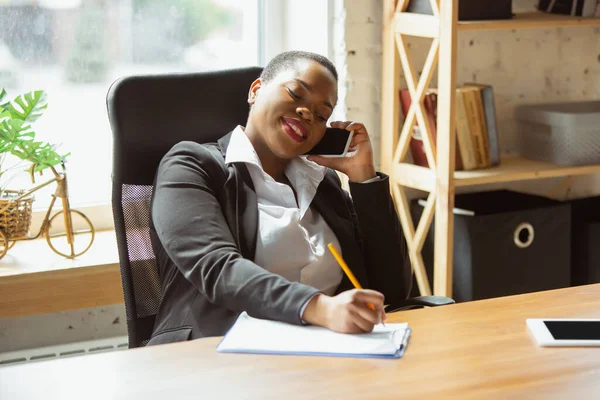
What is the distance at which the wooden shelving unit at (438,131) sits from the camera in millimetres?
2537

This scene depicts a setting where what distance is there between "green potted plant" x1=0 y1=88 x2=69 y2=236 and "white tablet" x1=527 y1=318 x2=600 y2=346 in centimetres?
148

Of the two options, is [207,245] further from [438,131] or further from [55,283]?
[438,131]

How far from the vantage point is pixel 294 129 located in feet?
6.01

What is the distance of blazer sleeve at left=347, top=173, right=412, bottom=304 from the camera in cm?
190

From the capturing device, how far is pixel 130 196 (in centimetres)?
185

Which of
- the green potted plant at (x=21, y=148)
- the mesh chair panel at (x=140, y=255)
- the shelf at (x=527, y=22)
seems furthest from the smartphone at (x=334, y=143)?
the green potted plant at (x=21, y=148)

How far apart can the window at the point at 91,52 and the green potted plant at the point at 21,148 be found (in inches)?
8.9

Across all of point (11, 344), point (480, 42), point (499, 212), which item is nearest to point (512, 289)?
point (499, 212)

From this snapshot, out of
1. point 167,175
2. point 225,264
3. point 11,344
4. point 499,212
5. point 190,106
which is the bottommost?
point 11,344

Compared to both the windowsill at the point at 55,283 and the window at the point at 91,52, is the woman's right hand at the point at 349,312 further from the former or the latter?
the window at the point at 91,52

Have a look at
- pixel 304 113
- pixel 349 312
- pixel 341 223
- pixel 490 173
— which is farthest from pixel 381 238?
pixel 490 173

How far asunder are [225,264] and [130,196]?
1.37 feet

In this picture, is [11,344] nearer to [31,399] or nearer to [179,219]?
[179,219]

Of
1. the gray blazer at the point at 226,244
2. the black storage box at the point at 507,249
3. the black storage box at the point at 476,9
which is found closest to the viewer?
the gray blazer at the point at 226,244
